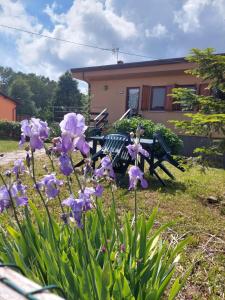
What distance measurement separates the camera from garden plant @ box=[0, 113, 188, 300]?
1.33 meters

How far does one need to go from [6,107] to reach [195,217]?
2505 cm

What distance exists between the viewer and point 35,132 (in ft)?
4.33

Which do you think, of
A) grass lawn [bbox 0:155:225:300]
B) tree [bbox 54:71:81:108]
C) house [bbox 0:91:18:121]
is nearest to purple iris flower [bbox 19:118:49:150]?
grass lawn [bbox 0:155:225:300]

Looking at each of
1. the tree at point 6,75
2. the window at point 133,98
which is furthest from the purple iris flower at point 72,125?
the tree at point 6,75

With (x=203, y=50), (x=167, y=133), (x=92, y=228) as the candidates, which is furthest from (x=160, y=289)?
(x=167, y=133)

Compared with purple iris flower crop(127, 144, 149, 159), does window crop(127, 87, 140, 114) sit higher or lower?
higher

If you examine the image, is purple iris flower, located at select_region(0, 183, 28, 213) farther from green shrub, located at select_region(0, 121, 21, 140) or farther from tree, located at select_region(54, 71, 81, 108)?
tree, located at select_region(54, 71, 81, 108)

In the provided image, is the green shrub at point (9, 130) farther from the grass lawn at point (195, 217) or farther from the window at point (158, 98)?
the grass lawn at point (195, 217)

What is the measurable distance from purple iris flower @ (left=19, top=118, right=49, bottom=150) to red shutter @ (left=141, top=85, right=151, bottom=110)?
11960 mm

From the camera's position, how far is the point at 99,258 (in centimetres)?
177

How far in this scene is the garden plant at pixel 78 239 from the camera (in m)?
1.33

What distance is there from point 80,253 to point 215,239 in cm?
212

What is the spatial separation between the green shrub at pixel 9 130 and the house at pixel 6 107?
29.9 ft

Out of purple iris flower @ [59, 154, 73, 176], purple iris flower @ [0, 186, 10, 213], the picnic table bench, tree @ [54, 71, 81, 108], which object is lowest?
the picnic table bench
